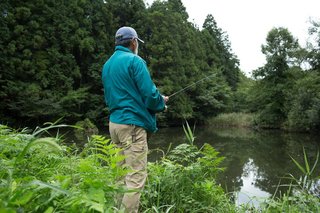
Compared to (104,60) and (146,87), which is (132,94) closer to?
(146,87)

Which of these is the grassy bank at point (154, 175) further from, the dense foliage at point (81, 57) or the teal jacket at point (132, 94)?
the dense foliage at point (81, 57)

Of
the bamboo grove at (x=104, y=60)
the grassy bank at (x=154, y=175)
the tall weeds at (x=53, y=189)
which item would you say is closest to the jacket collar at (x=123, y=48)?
the grassy bank at (x=154, y=175)

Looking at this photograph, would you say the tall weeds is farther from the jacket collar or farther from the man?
the jacket collar

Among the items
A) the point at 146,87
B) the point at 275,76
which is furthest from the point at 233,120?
the point at 146,87

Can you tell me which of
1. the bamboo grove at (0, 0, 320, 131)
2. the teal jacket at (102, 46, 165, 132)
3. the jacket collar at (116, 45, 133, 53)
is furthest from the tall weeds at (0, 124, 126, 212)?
the bamboo grove at (0, 0, 320, 131)

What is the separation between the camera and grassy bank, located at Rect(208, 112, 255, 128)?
1031 inches

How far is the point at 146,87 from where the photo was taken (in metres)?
1.96

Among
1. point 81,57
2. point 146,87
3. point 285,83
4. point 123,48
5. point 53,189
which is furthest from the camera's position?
point 285,83

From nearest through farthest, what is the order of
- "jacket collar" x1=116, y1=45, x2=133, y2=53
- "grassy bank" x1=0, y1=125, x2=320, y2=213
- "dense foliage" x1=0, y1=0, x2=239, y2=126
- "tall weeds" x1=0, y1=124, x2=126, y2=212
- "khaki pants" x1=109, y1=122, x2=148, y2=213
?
"tall weeds" x1=0, y1=124, x2=126, y2=212
"grassy bank" x1=0, y1=125, x2=320, y2=213
"khaki pants" x1=109, y1=122, x2=148, y2=213
"jacket collar" x1=116, y1=45, x2=133, y2=53
"dense foliage" x1=0, y1=0, x2=239, y2=126

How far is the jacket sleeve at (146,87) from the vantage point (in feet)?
6.44

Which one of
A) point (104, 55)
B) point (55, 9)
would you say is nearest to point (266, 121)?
point (104, 55)

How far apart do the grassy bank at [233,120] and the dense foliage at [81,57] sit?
1.10 meters

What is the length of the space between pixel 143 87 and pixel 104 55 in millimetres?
22059

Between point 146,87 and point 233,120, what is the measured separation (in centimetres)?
2590
